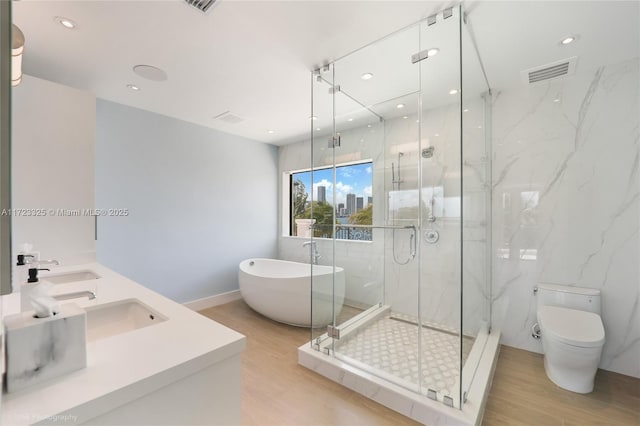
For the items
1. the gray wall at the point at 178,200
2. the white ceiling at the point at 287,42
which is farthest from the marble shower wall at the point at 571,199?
the gray wall at the point at 178,200

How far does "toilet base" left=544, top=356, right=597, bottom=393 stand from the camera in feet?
6.47

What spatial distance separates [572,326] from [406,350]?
1290 millimetres

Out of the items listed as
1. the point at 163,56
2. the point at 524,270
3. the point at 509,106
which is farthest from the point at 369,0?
the point at 524,270

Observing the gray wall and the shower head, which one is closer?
the shower head

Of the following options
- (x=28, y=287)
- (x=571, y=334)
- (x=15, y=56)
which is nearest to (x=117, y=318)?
(x=28, y=287)

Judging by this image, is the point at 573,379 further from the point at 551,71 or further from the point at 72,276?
the point at 72,276

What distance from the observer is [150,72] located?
2.34 meters

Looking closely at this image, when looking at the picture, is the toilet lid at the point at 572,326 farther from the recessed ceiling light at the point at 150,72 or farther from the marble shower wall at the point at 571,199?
the recessed ceiling light at the point at 150,72

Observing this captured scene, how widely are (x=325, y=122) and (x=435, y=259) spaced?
184cm

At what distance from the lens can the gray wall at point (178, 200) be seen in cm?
296

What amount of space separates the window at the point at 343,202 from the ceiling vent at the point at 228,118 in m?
1.28

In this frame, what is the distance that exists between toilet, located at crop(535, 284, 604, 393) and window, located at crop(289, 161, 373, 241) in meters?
1.73

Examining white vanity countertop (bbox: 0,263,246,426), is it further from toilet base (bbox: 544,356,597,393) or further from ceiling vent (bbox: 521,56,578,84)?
ceiling vent (bbox: 521,56,578,84)

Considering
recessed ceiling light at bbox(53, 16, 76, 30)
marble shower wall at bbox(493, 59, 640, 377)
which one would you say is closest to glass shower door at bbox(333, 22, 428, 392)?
marble shower wall at bbox(493, 59, 640, 377)
